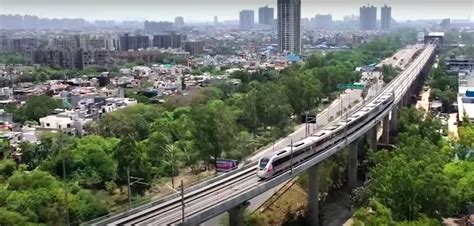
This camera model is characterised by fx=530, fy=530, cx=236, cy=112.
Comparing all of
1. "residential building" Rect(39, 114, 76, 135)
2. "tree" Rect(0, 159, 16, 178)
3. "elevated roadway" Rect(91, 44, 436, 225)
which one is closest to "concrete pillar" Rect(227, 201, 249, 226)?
"elevated roadway" Rect(91, 44, 436, 225)

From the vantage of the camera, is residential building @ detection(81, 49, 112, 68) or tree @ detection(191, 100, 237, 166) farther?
residential building @ detection(81, 49, 112, 68)

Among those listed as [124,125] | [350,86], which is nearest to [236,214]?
[124,125]

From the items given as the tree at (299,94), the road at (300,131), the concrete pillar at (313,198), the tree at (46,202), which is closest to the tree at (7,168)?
the tree at (46,202)

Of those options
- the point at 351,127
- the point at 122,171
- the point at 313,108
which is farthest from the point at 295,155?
the point at 313,108

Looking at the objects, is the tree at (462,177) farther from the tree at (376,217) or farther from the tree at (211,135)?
the tree at (211,135)

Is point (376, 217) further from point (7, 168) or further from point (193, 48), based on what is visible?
point (193, 48)

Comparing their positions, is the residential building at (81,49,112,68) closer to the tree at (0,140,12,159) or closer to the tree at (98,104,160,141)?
the tree at (98,104,160,141)

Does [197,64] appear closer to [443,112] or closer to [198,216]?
[443,112]

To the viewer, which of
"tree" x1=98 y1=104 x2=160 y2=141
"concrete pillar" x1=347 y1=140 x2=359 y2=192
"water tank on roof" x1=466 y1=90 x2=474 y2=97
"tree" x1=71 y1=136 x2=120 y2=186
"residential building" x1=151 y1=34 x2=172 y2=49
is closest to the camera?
"tree" x1=71 y1=136 x2=120 y2=186
